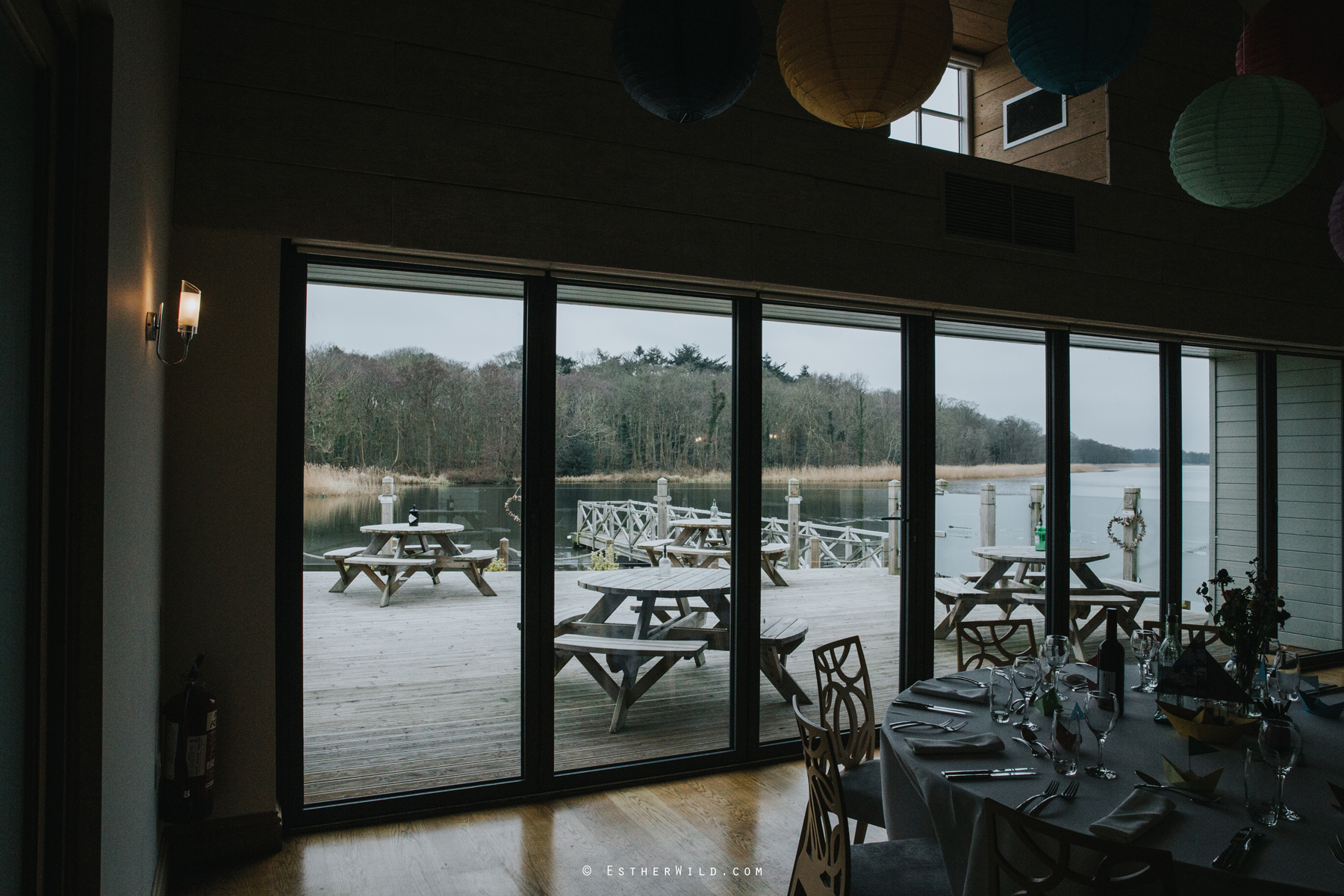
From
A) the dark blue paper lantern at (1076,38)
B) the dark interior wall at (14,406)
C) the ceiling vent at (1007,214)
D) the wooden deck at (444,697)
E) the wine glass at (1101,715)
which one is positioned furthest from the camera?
the ceiling vent at (1007,214)


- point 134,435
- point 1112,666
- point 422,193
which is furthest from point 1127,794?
point 422,193

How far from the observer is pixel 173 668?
292cm

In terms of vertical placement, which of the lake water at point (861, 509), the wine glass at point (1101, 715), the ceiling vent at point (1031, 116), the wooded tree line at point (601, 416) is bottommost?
the wine glass at point (1101, 715)

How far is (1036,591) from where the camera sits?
4.85 m

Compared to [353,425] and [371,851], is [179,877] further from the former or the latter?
[353,425]

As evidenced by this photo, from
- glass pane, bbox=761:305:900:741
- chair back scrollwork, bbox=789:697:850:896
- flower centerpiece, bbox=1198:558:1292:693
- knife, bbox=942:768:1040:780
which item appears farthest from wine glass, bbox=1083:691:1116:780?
glass pane, bbox=761:305:900:741

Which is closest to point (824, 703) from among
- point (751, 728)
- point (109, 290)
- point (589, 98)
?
point (751, 728)

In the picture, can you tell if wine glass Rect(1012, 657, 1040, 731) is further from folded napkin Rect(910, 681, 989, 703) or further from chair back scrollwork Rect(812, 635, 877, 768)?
chair back scrollwork Rect(812, 635, 877, 768)

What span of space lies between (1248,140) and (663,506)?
8.58ft

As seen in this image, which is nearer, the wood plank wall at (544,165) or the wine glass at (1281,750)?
the wine glass at (1281,750)

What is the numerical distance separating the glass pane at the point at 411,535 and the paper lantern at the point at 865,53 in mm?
1962

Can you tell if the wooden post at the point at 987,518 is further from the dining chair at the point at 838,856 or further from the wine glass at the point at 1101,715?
the dining chair at the point at 838,856

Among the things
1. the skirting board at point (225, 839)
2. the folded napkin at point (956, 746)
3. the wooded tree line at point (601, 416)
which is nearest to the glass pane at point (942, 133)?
the wooded tree line at point (601, 416)

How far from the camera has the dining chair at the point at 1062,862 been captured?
4.75ft
